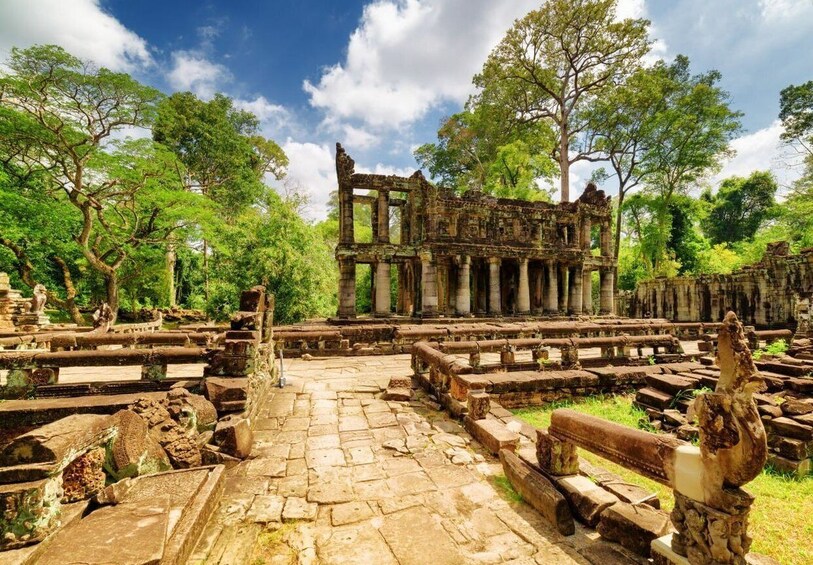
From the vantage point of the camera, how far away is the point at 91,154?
15.6m

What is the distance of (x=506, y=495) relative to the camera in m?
3.19

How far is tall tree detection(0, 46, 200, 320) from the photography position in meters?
14.0

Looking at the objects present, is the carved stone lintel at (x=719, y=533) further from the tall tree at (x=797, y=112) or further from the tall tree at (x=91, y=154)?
the tall tree at (x=797, y=112)

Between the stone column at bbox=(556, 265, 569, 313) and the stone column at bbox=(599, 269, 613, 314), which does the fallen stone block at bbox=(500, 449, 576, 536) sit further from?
the stone column at bbox=(599, 269, 613, 314)

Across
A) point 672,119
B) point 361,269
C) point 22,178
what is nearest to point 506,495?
point 22,178

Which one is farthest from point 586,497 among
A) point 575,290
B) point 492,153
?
Answer: point 492,153

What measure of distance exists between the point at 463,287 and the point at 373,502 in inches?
618

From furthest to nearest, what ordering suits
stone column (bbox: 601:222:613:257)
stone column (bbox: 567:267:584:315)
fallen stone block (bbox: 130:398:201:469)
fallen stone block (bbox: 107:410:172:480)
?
1. stone column (bbox: 601:222:613:257)
2. stone column (bbox: 567:267:584:315)
3. fallen stone block (bbox: 130:398:201:469)
4. fallen stone block (bbox: 107:410:172:480)

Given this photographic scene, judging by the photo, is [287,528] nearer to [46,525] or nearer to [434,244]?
[46,525]

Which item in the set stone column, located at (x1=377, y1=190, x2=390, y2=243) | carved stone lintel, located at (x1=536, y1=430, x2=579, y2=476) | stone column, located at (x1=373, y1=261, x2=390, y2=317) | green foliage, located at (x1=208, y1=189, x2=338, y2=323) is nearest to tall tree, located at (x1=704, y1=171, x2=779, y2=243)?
stone column, located at (x1=377, y1=190, x2=390, y2=243)

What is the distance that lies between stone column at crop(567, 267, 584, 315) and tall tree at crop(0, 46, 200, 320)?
75.5 ft

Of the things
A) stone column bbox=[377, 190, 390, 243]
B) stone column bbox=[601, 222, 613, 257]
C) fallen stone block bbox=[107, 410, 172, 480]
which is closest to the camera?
fallen stone block bbox=[107, 410, 172, 480]

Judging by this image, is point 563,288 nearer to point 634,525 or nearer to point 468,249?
point 468,249

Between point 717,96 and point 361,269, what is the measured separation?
29517 millimetres
